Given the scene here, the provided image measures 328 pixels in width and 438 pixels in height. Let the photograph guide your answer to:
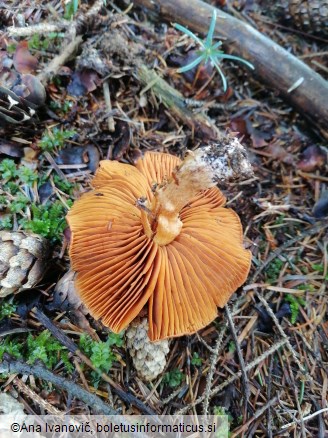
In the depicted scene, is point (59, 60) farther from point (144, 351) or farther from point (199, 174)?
point (144, 351)

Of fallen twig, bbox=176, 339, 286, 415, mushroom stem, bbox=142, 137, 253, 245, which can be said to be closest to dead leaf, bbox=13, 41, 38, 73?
mushroom stem, bbox=142, 137, 253, 245

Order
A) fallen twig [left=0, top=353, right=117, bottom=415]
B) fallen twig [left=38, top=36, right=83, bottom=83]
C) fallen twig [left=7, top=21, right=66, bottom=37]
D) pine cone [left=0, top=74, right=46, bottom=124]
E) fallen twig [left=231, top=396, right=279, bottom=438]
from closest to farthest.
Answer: fallen twig [left=0, top=353, right=117, bottom=415]
fallen twig [left=231, top=396, right=279, bottom=438]
pine cone [left=0, top=74, right=46, bottom=124]
fallen twig [left=7, top=21, right=66, bottom=37]
fallen twig [left=38, top=36, right=83, bottom=83]

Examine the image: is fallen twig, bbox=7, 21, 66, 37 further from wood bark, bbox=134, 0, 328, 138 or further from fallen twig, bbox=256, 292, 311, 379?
fallen twig, bbox=256, 292, 311, 379

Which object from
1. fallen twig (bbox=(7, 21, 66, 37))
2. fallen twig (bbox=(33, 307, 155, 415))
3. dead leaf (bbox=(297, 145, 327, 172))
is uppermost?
dead leaf (bbox=(297, 145, 327, 172))

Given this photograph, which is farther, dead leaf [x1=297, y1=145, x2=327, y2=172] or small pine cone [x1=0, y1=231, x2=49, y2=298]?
dead leaf [x1=297, y1=145, x2=327, y2=172]

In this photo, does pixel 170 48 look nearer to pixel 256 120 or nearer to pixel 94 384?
pixel 256 120

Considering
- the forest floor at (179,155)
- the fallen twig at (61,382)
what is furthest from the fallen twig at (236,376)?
the fallen twig at (61,382)

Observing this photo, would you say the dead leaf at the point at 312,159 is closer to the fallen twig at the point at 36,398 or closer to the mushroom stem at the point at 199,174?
the mushroom stem at the point at 199,174
